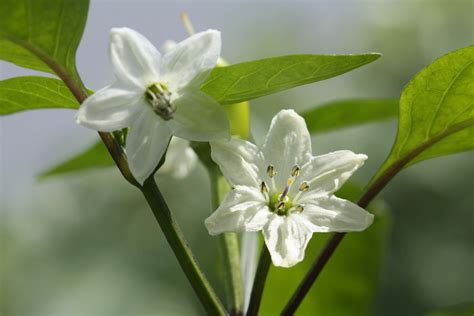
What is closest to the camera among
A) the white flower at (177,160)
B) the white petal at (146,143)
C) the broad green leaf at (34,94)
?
the white petal at (146,143)

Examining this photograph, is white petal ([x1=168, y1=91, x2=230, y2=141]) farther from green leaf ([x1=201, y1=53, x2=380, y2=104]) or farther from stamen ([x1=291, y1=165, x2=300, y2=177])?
stamen ([x1=291, y1=165, x2=300, y2=177])

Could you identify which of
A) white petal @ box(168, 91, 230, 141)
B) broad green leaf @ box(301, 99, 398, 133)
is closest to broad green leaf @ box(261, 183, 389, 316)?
broad green leaf @ box(301, 99, 398, 133)

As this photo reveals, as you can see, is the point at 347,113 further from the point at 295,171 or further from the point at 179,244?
the point at 179,244

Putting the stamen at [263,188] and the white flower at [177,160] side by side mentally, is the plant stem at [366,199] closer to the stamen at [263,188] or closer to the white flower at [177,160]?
the stamen at [263,188]

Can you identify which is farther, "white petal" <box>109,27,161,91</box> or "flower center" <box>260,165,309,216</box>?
"flower center" <box>260,165,309,216</box>

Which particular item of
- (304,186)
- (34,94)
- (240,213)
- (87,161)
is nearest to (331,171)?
(304,186)

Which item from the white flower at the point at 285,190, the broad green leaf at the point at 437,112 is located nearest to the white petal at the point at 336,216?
the white flower at the point at 285,190
